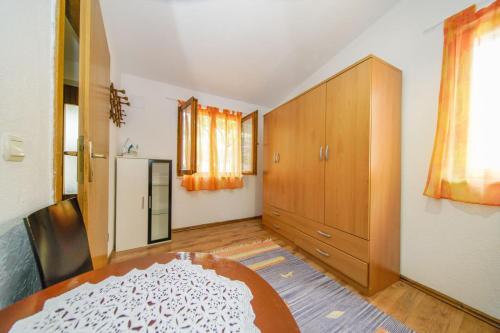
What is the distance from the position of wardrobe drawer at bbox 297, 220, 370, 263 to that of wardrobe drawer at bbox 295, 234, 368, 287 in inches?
1.7

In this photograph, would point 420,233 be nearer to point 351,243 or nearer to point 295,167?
point 351,243

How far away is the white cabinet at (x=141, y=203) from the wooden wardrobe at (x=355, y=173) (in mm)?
1957

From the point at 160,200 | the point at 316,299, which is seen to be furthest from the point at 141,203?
the point at 316,299

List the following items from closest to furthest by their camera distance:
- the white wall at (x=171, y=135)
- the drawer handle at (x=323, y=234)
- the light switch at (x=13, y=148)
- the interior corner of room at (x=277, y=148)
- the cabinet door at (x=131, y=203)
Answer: the light switch at (x=13, y=148) → the interior corner of room at (x=277, y=148) → the drawer handle at (x=323, y=234) → the cabinet door at (x=131, y=203) → the white wall at (x=171, y=135)

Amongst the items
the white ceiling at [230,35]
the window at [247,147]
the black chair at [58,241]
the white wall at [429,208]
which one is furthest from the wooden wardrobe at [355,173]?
the black chair at [58,241]

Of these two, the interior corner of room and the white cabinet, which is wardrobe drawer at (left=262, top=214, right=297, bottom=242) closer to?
the interior corner of room

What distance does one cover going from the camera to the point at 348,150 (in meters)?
1.55

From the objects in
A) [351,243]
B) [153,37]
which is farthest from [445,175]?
[153,37]

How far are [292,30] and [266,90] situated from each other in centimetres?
122

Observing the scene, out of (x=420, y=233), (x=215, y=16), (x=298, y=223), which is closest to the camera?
(x=420, y=233)

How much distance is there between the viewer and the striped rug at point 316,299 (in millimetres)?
1135

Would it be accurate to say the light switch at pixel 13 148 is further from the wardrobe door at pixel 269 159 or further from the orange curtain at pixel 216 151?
the wardrobe door at pixel 269 159

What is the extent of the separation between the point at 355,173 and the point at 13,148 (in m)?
2.00

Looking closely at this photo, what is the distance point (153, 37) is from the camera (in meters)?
1.84
